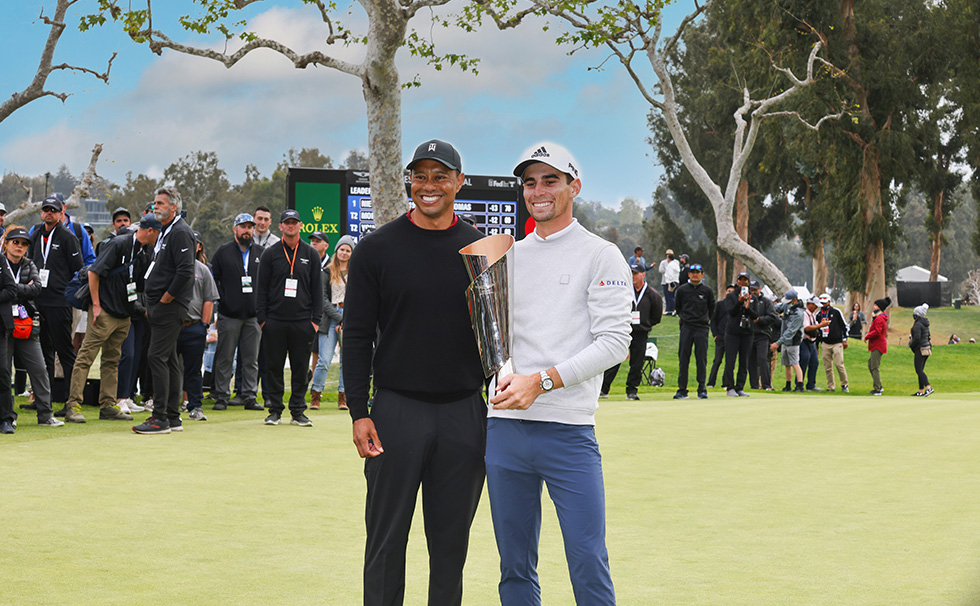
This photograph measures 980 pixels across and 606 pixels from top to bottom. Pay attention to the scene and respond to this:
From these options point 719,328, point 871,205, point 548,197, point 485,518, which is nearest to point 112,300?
point 485,518

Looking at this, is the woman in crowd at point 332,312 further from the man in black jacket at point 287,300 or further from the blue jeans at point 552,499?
the blue jeans at point 552,499

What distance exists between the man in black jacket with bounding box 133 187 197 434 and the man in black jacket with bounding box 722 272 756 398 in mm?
10574

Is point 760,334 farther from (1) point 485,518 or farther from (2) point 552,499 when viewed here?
(2) point 552,499

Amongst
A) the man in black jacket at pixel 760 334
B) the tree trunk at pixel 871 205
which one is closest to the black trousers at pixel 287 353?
the man in black jacket at pixel 760 334

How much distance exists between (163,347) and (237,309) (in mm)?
2966

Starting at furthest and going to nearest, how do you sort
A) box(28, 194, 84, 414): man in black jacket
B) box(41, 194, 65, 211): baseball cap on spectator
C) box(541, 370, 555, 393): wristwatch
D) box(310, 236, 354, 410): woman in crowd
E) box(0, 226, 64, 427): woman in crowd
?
box(310, 236, 354, 410): woman in crowd → box(28, 194, 84, 414): man in black jacket → box(41, 194, 65, 211): baseball cap on spectator → box(0, 226, 64, 427): woman in crowd → box(541, 370, 555, 393): wristwatch

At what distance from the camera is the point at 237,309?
12773 millimetres

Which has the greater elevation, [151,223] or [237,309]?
[151,223]

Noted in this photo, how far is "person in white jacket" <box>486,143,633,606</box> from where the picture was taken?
3625 mm

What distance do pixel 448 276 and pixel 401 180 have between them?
15.6 m

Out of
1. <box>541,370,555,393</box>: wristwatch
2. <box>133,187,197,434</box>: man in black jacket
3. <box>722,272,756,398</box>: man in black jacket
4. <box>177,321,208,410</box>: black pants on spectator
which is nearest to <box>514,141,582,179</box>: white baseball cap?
<box>541,370,555,393</box>: wristwatch

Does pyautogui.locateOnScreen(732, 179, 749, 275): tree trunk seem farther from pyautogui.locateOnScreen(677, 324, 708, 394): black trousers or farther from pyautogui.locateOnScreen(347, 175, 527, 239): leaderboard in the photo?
pyautogui.locateOnScreen(677, 324, 708, 394): black trousers

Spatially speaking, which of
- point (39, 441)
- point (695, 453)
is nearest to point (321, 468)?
point (39, 441)

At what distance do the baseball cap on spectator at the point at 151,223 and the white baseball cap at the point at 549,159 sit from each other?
7.17m
